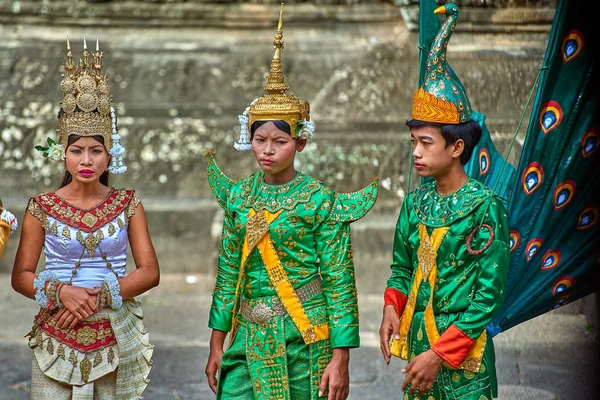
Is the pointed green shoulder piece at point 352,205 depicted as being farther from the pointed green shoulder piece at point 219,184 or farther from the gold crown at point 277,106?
the pointed green shoulder piece at point 219,184

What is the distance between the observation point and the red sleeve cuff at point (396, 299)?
3820mm

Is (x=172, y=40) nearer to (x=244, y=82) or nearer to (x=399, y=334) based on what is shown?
(x=244, y=82)

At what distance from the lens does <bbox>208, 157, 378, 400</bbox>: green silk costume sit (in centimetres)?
379

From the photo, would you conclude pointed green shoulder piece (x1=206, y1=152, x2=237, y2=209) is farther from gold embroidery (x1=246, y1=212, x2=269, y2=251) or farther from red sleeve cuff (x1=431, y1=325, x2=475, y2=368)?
red sleeve cuff (x1=431, y1=325, x2=475, y2=368)

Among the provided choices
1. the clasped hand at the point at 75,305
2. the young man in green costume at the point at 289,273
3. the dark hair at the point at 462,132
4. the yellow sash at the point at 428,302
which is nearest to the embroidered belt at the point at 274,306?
the young man in green costume at the point at 289,273

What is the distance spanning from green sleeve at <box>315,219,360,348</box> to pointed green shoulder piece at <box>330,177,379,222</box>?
3 centimetres

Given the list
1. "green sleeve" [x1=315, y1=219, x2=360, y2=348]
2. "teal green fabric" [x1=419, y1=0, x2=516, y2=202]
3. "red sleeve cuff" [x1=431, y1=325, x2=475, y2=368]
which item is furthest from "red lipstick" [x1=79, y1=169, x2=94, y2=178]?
"red sleeve cuff" [x1=431, y1=325, x2=475, y2=368]

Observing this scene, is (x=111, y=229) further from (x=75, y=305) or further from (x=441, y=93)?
(x=441, y=93)

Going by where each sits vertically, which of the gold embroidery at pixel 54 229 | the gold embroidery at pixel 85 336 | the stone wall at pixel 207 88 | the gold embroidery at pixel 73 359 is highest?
the stone wall at pixel 207 88

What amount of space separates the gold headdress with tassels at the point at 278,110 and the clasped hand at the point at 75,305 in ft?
2.72

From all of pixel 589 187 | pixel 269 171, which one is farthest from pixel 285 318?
pixel 589 187

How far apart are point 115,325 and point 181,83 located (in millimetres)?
4364

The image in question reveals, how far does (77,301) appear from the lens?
148 inches

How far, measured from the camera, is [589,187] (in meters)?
4.10
